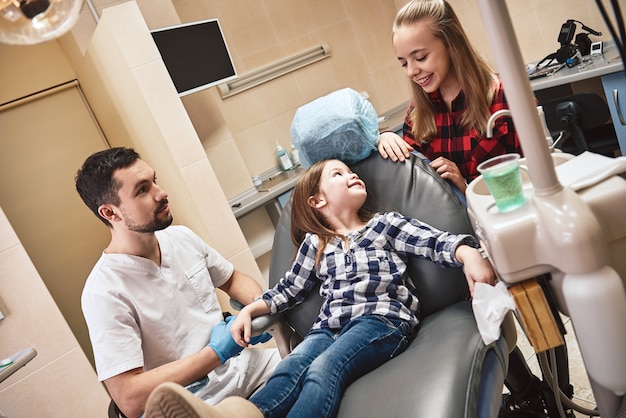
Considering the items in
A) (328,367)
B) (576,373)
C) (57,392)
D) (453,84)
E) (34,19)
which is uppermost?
(34,19)

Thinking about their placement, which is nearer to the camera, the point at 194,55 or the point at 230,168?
the point at 194,55

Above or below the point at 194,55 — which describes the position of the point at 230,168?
below

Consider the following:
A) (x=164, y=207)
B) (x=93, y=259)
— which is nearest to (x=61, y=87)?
(x=93, y=259)

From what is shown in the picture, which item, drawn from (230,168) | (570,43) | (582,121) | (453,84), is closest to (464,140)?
(453,84)

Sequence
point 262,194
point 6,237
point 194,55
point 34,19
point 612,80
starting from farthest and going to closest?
point 262,194 → point 194,55 → point 612,80 → point 6,237 → point 34,19

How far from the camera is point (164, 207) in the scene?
5.46ft

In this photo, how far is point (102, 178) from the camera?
5.36 ft

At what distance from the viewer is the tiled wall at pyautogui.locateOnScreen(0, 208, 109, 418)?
221 centimetres

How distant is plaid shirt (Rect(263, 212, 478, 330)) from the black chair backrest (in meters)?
0.04

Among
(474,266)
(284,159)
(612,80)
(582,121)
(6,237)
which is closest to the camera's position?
(474,266)

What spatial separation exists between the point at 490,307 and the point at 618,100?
1854 millimetres

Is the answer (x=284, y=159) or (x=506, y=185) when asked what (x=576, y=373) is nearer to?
(x=506, y=185)

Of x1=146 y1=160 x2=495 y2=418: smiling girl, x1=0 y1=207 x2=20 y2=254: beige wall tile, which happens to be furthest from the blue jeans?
x1=0 y1=207 x2=20 y2=254: beige wall tile

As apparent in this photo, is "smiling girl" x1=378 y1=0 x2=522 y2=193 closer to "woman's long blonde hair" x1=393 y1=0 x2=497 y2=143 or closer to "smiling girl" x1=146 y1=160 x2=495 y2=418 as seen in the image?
"woman's long blonde hair" x1=393 y1=0 x2=497 y2=143
